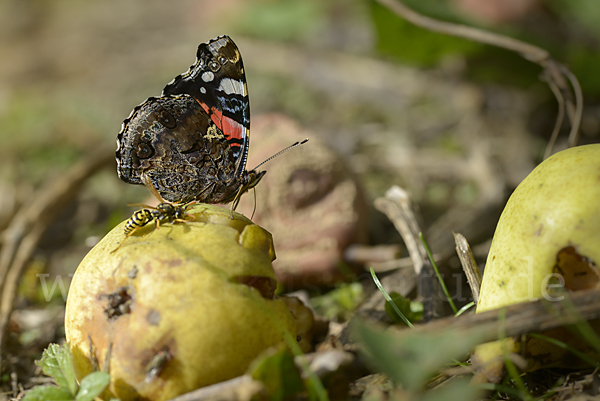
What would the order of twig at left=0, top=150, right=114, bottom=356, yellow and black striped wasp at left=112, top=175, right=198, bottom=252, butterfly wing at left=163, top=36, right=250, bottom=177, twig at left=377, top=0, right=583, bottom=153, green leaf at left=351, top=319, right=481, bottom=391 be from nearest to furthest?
green leaf at left=351, top=319, right=481, bottom=391 → yellow and black striped wasp at left=112, top=175, right=198, bottom=252 → butterfly wing at left=163, top=36, right=250, bottom=177 → twig at left=377, top=0, right=583, bottom=153 → twig at left=0, top=150, right=114, bottom=356

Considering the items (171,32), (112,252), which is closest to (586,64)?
(112,252)

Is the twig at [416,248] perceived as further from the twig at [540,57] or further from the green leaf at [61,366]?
the green leaf at [61,366]

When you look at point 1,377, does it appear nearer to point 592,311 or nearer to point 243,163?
point 243,163

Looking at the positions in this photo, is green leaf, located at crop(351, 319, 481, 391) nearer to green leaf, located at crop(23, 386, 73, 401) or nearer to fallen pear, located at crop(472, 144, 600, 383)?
fallen pear, located at crop(472, 144, 600, 383)

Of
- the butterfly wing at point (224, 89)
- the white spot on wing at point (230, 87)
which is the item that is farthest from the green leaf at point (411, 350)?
the white spot on wing at point (230, 87)

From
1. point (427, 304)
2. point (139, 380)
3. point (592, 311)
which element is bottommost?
point (427, 304)

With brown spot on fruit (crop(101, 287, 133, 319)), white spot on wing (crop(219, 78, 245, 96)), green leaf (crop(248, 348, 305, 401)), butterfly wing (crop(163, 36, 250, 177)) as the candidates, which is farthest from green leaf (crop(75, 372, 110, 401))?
white spot on wing (crop(219, 78, 245, 96))

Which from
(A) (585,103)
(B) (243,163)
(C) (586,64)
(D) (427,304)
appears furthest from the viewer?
(A) (585,103)
